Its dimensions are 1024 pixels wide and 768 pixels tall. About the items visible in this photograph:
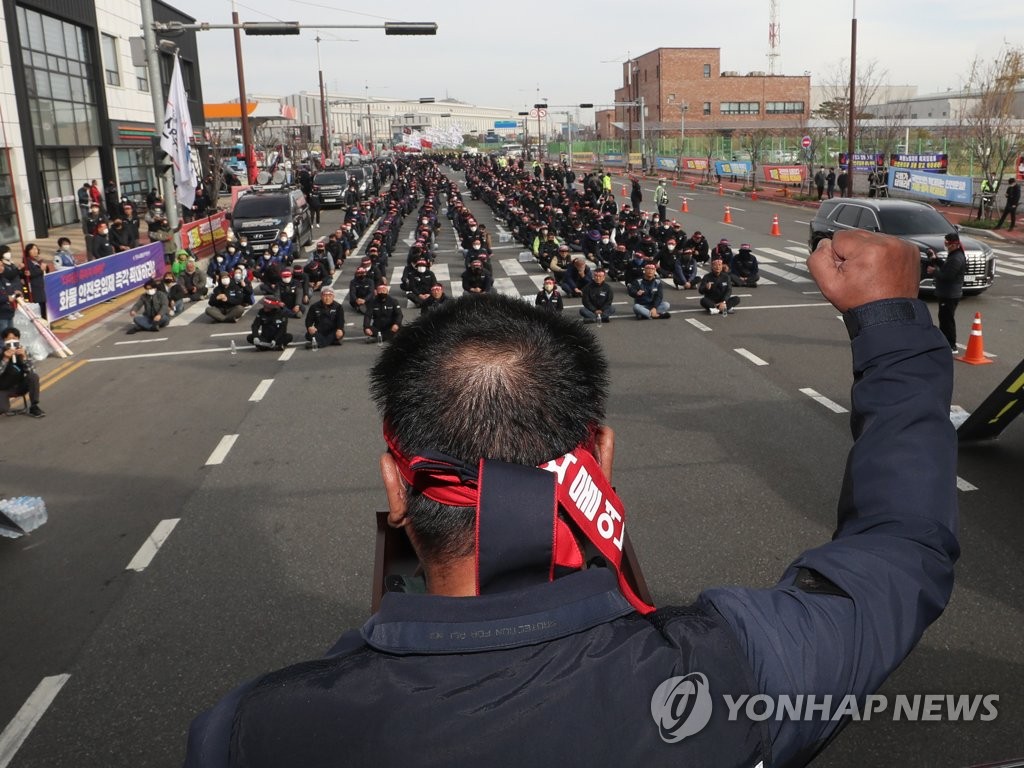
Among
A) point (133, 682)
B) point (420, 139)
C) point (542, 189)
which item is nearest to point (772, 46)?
point (420, 139)

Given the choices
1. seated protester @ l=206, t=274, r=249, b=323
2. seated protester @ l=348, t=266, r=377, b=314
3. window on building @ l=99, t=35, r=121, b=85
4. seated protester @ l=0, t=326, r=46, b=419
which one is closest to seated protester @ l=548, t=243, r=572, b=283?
seated protester @ l=348, t=266, r=377, b=314

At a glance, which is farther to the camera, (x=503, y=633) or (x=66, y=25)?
(x=66, y=25)

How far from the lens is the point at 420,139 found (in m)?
104

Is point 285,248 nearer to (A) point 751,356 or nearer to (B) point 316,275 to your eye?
(B) point 316,275

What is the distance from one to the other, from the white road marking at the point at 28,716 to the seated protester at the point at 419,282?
43.3ft

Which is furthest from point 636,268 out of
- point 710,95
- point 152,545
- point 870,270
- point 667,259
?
point 710,95

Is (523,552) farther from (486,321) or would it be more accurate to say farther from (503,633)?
(486,321)

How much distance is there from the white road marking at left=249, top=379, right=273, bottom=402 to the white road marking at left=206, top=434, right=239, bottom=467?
1.70m

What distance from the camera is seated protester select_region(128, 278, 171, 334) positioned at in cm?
→ 1644

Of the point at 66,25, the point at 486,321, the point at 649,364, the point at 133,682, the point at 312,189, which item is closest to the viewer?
the point at 486,321

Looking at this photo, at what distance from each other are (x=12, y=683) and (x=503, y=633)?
5.07 metres

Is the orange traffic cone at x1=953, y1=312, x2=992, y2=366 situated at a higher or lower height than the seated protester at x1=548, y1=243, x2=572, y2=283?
lower

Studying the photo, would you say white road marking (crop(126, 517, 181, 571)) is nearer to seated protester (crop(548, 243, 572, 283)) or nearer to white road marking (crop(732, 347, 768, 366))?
white road marking (crop(732, 347, 768, 366))

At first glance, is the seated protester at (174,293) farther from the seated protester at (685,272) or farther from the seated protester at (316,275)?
the seated protester at (685,272)
